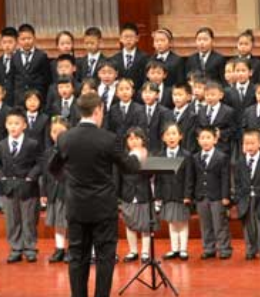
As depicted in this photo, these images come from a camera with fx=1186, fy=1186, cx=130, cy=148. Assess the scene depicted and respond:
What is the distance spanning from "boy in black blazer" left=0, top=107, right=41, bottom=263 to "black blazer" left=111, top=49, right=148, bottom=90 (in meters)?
1.76

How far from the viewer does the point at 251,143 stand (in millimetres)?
10547

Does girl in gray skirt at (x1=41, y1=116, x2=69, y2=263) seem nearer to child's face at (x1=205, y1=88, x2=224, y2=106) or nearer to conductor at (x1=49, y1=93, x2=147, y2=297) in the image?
child's face at (x1=205, y1=88, x2=224, y2=106)

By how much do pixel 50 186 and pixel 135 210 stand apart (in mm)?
841

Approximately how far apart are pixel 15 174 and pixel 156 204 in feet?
4.38

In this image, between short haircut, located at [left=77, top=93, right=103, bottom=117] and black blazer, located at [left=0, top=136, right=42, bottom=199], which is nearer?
short haircut, located at [left=77, top=93, right=103, bottom=117]

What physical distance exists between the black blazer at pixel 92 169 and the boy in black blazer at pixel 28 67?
4263mm

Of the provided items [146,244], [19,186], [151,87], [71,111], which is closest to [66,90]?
[71,111]

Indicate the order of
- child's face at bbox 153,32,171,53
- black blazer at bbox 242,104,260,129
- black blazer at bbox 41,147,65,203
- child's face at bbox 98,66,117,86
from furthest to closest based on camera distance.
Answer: child's face at bbox 153,32,171,53 < child's face at bbox 98,66,117,86 < black blazer at bbox 242,104,260,129 < black blazer at bbox 41,147,65,203

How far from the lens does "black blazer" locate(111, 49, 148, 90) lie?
12.5m

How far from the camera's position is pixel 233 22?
45.0 feet

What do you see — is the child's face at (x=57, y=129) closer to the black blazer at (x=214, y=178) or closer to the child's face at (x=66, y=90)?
the child's face at (x=66, y=90)

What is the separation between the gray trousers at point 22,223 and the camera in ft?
36.1

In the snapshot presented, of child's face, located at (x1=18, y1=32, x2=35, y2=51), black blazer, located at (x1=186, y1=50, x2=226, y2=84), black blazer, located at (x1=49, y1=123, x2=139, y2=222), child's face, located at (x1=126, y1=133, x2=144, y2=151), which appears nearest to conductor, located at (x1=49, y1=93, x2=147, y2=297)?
black blazer, located at (x1=49, y1=123, x2=139, y2=222)

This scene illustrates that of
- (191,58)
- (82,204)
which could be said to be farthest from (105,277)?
(191,58)
